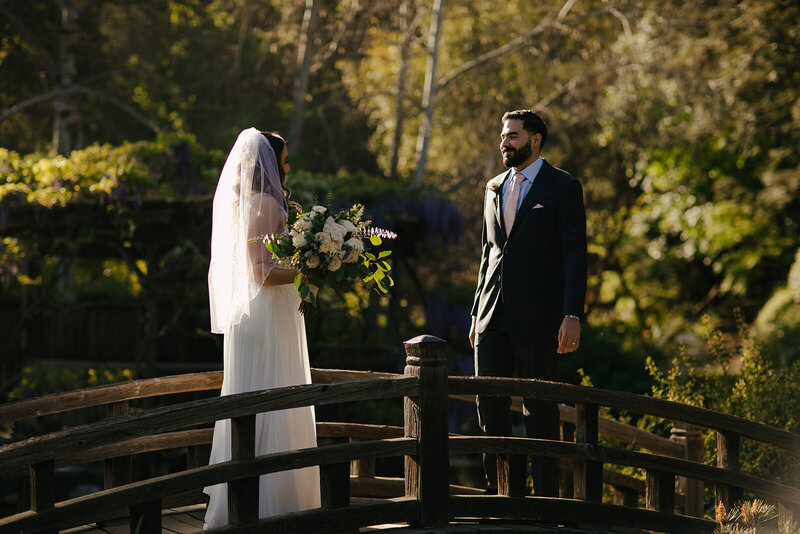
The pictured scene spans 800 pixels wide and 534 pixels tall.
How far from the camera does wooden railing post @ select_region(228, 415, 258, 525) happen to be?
417 cm

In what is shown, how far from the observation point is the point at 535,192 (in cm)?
525

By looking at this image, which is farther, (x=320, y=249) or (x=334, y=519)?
(x=320, y=249)

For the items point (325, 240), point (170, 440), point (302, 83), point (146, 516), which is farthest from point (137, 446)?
point (302, 83)

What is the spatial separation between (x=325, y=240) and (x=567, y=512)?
1905mm

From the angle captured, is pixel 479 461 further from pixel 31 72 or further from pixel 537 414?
pixel 31 72

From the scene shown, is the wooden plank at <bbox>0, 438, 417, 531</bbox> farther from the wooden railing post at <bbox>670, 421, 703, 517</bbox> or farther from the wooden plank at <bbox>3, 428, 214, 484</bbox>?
the wooden railing post at <bbox>670, 421, 703, 517</bbox>

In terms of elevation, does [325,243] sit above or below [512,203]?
below

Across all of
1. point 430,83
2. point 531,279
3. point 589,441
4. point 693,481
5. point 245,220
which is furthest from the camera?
point 430,83

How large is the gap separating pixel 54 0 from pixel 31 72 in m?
1.55

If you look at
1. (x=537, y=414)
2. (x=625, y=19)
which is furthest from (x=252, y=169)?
(x=625, y=19)

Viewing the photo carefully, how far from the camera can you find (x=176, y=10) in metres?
19.4

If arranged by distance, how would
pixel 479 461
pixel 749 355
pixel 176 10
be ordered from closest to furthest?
pixel 749 355
pixel 479 461
pixel 176 10

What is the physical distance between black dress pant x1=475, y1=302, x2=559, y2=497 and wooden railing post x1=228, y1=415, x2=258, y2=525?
1.54m

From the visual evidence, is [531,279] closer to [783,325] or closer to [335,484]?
[335,484]
